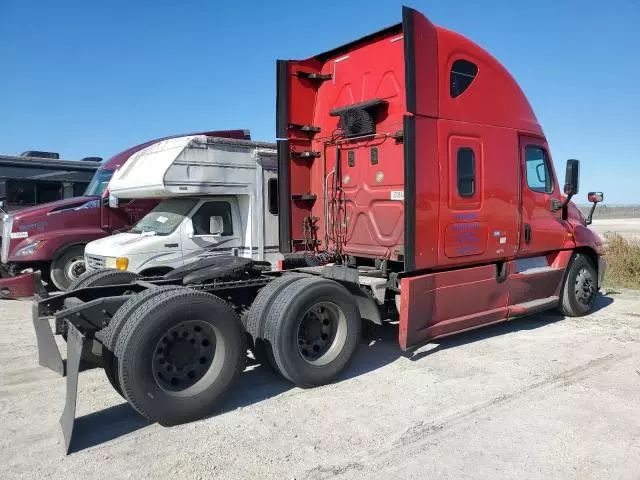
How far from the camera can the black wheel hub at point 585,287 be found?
7903mm

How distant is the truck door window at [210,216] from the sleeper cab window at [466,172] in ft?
13.9

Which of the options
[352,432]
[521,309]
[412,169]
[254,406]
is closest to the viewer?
[352,432]

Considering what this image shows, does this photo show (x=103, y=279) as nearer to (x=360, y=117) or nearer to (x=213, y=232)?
(x=213, y=232)

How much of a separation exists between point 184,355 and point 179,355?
1.6 inches

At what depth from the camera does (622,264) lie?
40.1 feet

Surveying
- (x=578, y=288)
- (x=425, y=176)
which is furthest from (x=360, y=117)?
(x=578, y=288)

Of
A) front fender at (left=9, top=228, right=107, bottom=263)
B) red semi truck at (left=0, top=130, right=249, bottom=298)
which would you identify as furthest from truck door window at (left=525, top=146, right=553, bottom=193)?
front fender at (left=9, top=228, right=107, bottom=263)

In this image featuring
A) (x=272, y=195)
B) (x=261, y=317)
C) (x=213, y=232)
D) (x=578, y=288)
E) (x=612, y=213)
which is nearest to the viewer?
(x=261, y=317)

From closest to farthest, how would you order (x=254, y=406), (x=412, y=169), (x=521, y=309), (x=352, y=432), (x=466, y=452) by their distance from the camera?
(x=466, y=452)
(x=352, y=432)
(x=254, y=406)
(x=412, y=169)
(x=521, y=309)

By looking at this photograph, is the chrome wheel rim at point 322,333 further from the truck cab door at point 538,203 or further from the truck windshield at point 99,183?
the truck windshield at point 99,183

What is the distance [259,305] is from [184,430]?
1.33 meters

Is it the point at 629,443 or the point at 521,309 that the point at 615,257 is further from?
the point at 629,443

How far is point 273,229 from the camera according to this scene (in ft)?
30.4

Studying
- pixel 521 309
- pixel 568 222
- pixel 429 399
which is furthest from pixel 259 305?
pixel 568 222
